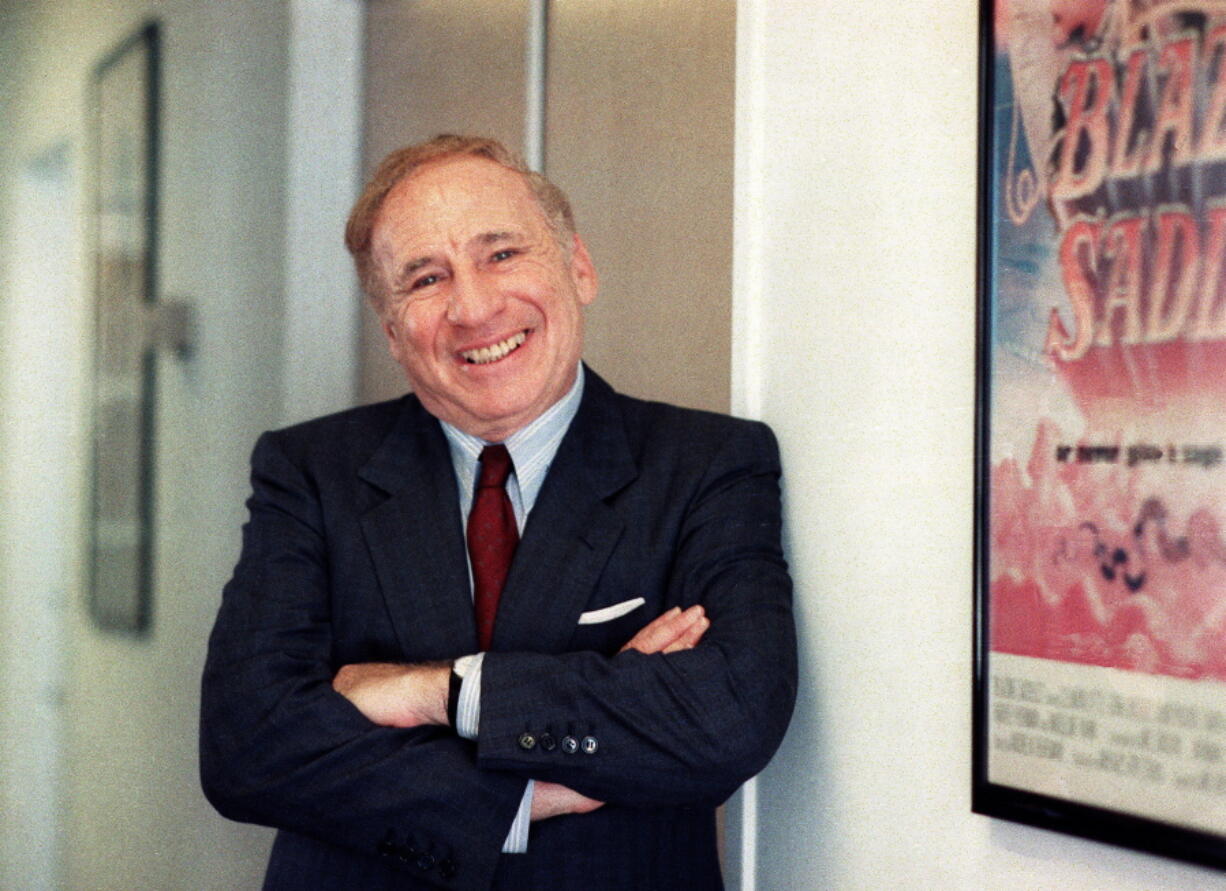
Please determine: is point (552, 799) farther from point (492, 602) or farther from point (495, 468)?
point (495, 468)

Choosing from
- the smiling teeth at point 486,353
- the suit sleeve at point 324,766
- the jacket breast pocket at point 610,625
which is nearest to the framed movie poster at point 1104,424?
the jacket breast pocket at point 610,625

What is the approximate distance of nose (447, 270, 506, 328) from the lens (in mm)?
1756

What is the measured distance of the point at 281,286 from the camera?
3053 mm

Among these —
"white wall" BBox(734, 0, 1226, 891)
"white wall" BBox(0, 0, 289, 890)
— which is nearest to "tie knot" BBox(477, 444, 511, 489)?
"white wall" BBox(734, 0, 1226, 891)

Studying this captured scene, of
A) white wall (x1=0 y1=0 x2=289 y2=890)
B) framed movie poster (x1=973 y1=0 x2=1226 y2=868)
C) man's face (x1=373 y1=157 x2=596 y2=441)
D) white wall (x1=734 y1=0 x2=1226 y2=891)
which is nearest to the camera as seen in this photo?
framed movie poster (x1=973 y1=0 x2=1226 y2=868)

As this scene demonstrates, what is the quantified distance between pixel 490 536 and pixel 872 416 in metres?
0.58

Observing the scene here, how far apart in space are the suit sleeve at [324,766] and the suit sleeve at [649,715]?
77 mm

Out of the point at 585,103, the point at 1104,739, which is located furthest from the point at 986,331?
the point at 585,103

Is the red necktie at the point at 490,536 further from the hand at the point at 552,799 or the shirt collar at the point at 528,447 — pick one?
the hand at the point at 552,799

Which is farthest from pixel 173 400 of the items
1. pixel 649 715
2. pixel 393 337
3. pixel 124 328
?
pixel 649 715

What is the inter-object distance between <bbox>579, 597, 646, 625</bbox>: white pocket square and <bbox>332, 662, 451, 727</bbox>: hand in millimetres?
203

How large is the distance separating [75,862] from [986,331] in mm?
2548

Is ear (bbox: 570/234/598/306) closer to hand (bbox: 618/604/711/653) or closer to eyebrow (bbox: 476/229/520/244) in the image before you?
eyebrow (bbox: 476/229/520/244)

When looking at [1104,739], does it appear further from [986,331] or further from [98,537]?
[98,537]
